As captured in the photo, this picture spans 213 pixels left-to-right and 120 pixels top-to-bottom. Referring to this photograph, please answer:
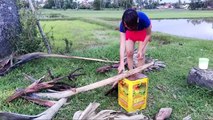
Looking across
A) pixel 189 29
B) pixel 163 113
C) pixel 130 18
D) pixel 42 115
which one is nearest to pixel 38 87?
pixel 42 115

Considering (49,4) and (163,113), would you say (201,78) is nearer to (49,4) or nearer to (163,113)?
(163,113)

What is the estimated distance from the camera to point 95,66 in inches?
164

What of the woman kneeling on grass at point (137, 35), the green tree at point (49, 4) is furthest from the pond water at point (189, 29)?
the green tree at point (49, 4)

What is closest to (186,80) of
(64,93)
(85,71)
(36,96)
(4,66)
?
(85,71)

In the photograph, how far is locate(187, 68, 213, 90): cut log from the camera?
320cm

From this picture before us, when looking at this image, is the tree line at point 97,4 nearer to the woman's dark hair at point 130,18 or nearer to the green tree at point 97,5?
the green tree at point 97,5

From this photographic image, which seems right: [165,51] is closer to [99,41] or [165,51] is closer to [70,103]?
[99,41]

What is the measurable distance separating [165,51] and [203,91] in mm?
2151

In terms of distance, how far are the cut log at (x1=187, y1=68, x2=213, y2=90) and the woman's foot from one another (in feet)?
2.64

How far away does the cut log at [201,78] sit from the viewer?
3195 mm

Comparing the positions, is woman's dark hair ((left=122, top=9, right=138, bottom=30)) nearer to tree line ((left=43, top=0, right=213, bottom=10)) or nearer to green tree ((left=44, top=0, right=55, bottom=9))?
tree line ((left=43, top=0, right=213, bottom=10))

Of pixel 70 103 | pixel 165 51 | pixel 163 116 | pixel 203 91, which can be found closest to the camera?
pixel 163 116

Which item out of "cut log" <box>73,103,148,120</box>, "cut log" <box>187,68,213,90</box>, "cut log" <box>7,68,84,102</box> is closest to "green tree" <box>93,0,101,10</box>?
"cut log" <box>187,68,213,90</box>

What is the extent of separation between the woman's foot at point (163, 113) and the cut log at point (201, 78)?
80 cm
